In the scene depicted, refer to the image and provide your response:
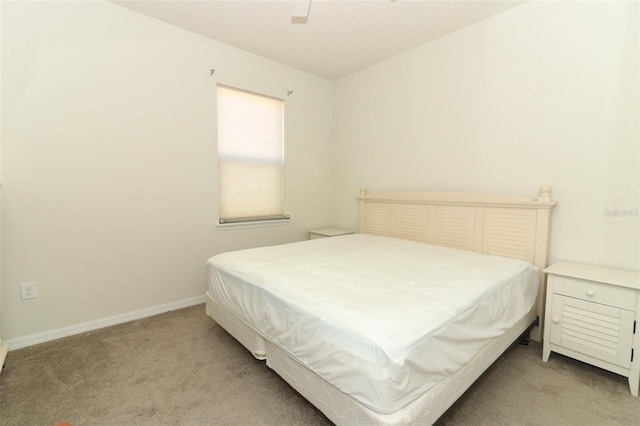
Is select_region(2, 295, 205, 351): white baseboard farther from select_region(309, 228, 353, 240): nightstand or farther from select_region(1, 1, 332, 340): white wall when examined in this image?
select_region(309, 228, 353, 240): nightstand

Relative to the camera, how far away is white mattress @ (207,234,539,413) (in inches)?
43.0

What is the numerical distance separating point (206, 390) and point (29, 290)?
1600mm

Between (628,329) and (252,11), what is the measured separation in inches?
133

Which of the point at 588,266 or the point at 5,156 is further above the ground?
the point at 5,156

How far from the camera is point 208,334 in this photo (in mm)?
2309

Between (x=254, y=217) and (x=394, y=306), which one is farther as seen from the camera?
(x=254, y=217)

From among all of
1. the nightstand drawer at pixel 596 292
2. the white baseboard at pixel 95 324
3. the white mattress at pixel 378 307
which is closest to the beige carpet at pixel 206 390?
Result: the white baseboard at pixel 95 324

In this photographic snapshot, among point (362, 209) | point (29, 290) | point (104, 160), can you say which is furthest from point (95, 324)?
point (362, 209)

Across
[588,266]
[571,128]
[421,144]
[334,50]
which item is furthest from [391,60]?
[588,266]

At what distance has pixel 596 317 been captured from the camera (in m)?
1.77

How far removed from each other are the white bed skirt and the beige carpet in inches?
4.4

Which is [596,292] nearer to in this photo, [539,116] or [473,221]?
[473,221]

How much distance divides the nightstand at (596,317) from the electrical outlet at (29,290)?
141 inches

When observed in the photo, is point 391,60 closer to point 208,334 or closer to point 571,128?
point 571,128
